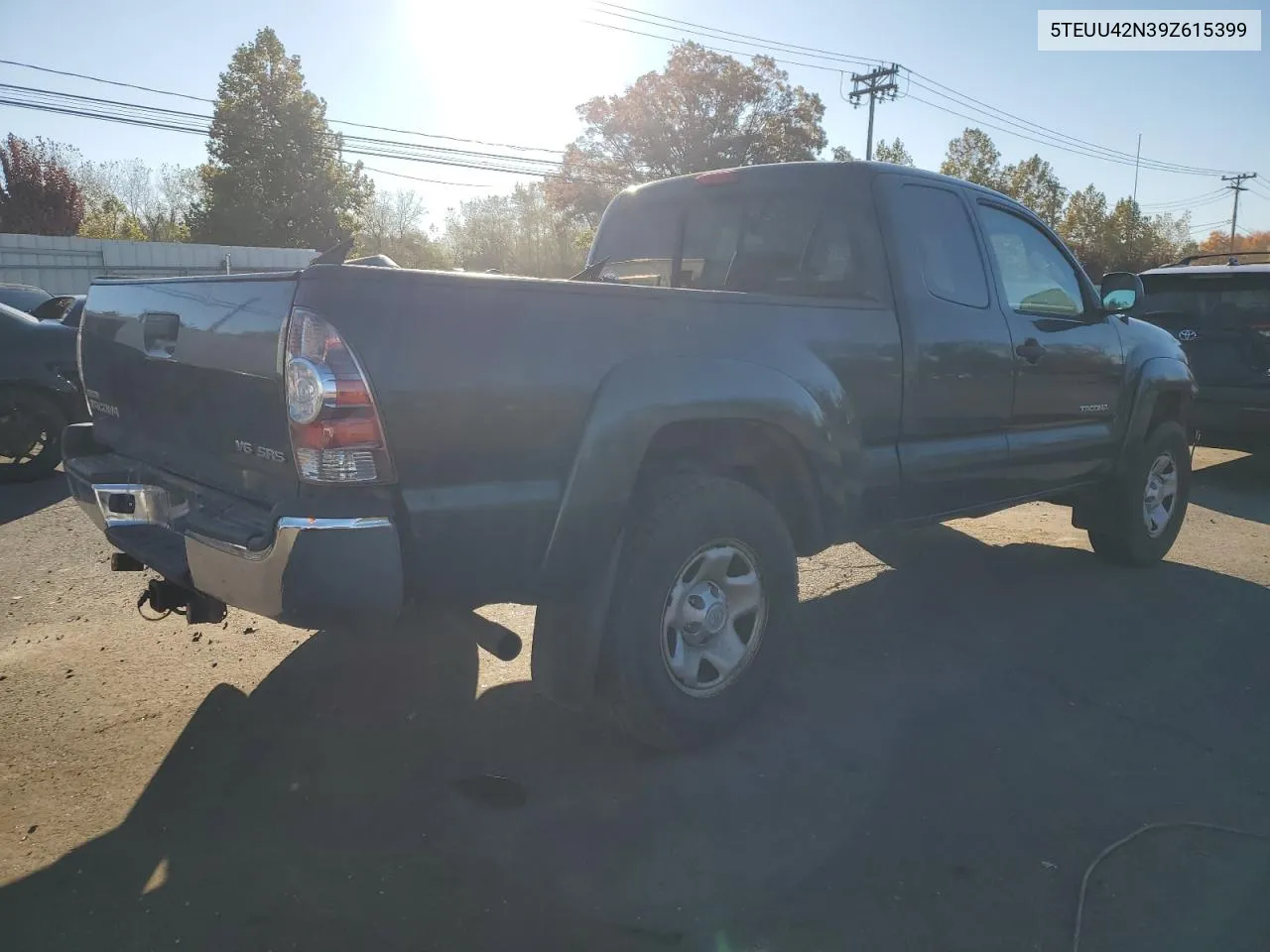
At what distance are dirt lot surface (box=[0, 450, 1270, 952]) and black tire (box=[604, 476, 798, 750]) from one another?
0.17 meters

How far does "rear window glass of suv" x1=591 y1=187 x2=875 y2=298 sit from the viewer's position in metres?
4.00

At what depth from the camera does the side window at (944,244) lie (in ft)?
13.4

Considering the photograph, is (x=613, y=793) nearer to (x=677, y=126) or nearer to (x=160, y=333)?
(x=160, y=333)

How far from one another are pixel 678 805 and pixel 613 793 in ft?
0.71

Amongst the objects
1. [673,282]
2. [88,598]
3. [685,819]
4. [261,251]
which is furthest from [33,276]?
[685,819]

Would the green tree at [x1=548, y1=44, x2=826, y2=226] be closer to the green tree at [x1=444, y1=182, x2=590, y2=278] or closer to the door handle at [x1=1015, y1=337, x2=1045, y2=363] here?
the green tree at [x1=444, y1=182, x2=590, y2=278]

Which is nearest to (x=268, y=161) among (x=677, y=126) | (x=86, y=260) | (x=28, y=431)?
(x=86, y=260)

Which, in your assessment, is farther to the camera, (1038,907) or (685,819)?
(685,819)

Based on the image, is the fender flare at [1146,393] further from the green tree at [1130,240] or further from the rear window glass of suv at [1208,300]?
the green tree at [1130,240]

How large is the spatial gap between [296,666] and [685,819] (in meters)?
1.96

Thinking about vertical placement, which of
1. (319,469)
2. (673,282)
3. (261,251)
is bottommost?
(319,469)

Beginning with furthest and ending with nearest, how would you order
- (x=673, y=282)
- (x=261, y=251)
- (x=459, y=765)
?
(x=261, y=251)
(x=673, y=282)
(x=459, y=765)

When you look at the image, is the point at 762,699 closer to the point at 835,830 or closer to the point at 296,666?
the point at 835,830

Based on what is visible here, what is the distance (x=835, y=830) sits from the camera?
9.42 feet
